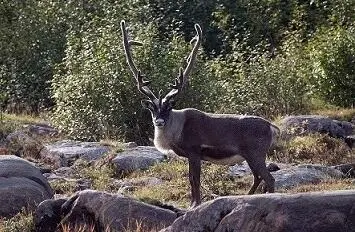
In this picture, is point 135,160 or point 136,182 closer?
point 136,182

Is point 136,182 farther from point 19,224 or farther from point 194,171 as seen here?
point 19,224

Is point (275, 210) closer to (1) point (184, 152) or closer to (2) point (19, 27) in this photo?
(1) point (184, 152)

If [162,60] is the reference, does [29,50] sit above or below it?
below

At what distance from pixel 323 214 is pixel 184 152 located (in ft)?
16.7

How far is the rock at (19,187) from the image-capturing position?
11.8 m

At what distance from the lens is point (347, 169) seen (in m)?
15.6

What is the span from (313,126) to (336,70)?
4.68 m

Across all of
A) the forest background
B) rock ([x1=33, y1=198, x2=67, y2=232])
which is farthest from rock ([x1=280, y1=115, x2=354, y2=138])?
rock ([x1=33, y1=198, x2=67, y2=232])

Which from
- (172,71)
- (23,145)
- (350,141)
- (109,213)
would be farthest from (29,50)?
(109,213)

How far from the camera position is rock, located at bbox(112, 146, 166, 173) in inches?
628

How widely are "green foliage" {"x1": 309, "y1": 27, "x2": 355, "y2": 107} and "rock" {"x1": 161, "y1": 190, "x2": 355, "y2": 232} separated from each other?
15280mm

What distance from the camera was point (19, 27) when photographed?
26312 millimetres

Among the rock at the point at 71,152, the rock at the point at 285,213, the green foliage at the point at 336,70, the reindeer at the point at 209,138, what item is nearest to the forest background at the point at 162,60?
the green foliage at the point at 336,70

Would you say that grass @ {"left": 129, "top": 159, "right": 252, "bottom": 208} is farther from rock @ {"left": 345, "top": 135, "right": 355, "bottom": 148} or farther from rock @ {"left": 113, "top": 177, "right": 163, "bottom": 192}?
rock @ {"left": 345, "top": 135, "right": 355, "bottom": 148}
